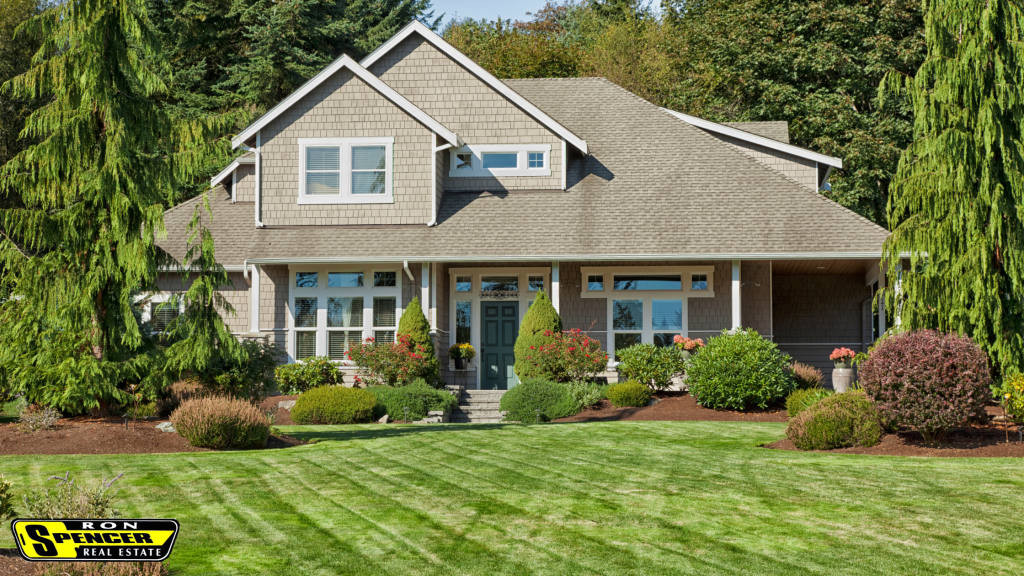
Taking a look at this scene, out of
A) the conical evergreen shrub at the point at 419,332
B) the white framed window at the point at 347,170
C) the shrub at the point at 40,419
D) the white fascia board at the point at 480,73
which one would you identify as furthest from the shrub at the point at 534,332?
the shrub at the point at 40,419

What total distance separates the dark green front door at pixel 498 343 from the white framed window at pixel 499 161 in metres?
3.43

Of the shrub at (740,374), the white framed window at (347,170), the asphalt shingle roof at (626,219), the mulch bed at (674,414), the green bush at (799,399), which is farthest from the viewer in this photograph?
the white framed window at (347,170)

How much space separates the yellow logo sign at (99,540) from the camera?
4.24 m

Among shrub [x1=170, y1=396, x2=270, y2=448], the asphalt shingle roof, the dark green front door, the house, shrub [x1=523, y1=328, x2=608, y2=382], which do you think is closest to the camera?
shrub [x1=170, y1=396, x2=270, y2=448]

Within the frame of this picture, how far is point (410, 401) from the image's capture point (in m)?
18.5

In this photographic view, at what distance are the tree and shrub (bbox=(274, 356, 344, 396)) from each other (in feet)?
58.0

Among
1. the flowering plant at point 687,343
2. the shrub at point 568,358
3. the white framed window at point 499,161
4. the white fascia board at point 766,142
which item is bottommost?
the shrub at point 568,358

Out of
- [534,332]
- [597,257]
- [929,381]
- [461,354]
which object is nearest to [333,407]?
[461,354]

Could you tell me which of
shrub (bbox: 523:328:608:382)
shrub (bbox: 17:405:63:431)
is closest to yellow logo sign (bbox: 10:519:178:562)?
shrub (bbox: 17:405:63:431)

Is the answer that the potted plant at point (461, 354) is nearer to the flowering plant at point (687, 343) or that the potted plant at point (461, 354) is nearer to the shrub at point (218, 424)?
the flowering plant at point (687, 343)

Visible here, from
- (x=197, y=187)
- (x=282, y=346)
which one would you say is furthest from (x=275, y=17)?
(x=282, y=346)

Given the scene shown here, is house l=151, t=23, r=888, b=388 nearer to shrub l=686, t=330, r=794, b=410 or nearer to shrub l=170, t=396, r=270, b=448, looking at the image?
shrub l=686, t=330, r=794, b=410

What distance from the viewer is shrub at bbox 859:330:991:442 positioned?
12078 mm

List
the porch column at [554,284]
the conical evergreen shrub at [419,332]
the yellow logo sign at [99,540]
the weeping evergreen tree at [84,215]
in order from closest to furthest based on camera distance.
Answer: the yellow logo sign at [99,540]
the weeping evergreen tree at [84,215]
the conical evergreen shrub at [419,332]
the porch column at [554,284]
